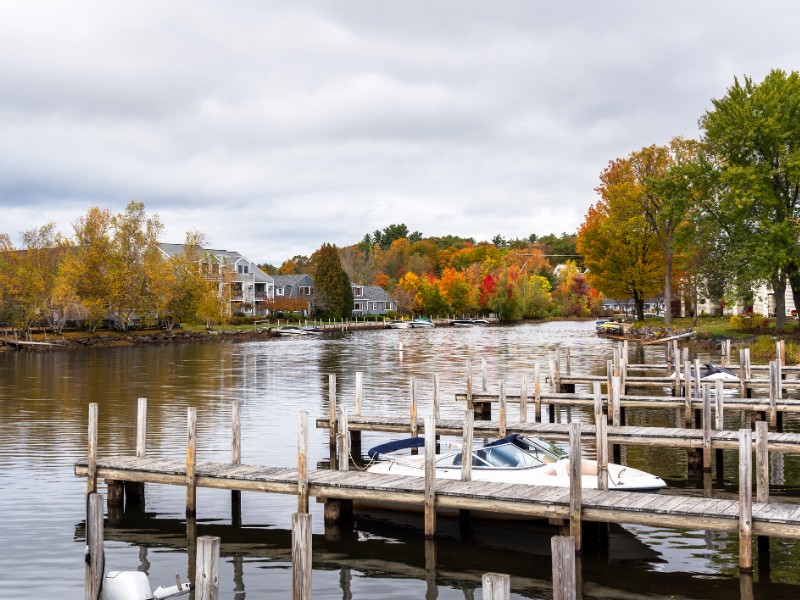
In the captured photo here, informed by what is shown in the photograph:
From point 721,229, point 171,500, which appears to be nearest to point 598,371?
point 721,229

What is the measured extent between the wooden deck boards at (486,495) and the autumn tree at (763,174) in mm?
46916

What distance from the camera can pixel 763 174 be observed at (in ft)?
196

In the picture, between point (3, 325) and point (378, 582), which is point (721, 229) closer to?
point (378, 582)

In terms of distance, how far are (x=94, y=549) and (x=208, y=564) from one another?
3.68m

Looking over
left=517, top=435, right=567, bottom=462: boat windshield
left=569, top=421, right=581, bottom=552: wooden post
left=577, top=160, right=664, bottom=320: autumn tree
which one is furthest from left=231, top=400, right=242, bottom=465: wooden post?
left=577, top=160, right=664, bottom=320: autumn tree

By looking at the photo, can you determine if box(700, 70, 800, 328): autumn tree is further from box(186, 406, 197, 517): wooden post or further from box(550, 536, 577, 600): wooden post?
box(550, 536, 577, 600): wooden post

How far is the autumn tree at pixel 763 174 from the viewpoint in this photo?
5847 centimetres

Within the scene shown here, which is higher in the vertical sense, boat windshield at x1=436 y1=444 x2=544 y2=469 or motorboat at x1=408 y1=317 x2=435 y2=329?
motorboat at x1=408 y1=317 x2=435 y2=329

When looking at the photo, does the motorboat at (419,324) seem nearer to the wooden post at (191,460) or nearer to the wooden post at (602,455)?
the wooden post at (191,460)

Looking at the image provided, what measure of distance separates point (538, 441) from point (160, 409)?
74.1ft

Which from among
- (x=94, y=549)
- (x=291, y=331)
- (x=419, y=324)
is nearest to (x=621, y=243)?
(x=291, y=331)

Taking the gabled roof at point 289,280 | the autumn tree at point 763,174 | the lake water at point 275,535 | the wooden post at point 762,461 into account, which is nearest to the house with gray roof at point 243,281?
the gabled roof at point 289,280

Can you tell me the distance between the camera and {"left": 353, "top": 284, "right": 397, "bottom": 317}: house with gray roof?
166625 mm

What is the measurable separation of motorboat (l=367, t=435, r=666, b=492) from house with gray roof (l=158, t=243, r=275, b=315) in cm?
10702
